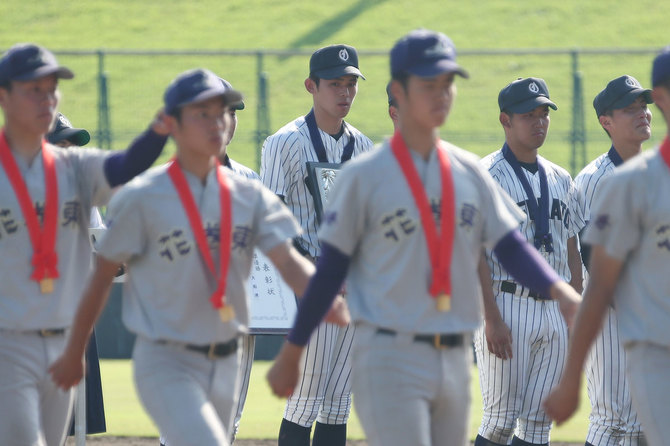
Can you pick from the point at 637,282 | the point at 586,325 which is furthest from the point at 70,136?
the point at 637,282

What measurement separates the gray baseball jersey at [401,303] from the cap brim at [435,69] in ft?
1.12

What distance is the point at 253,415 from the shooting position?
36.0 feet

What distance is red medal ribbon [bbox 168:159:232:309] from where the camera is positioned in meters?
5.17

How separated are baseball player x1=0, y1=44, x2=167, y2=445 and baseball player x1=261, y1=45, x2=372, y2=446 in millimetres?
2071

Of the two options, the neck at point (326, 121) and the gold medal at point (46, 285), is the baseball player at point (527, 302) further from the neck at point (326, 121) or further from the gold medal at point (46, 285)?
the gold medal at point (46, 285)

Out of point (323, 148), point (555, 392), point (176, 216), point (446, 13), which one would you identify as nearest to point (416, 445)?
point (555, 392)

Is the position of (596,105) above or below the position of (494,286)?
above

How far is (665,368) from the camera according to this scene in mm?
4770

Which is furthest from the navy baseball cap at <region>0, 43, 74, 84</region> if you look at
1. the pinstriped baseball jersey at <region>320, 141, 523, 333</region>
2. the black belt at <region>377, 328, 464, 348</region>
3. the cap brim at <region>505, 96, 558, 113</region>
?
the cap brim at <region>505, 96, 558, 113</region>

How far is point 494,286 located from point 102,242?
3.11m

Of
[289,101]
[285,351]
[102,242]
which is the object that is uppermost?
[102,242]

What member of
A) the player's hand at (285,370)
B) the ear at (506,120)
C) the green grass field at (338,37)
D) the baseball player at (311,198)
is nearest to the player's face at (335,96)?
Result: the baseball player at (311,198)

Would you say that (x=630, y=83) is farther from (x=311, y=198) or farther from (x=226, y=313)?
(x=226, y=313)

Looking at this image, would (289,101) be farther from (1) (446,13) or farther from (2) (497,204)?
(2) (497,204)
